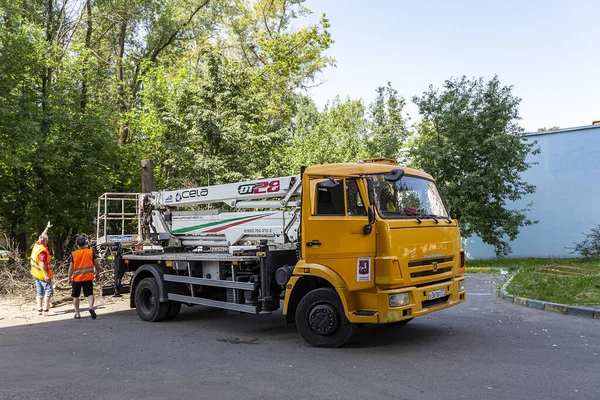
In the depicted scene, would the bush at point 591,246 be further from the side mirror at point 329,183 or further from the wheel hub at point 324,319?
the side mirror at point 329,183

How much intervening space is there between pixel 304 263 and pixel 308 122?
1711 inches

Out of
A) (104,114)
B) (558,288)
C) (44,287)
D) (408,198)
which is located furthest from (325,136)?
(408,198)

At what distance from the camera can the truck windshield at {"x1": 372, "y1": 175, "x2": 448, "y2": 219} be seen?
6908 millimetres

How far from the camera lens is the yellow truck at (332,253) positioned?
6621mm

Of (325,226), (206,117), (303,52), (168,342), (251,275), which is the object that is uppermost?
(303,52)

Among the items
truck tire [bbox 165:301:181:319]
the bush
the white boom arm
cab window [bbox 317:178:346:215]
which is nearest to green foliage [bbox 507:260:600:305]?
cab window [bbox 317:178:346:215]

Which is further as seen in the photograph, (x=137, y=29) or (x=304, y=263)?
(x=137, y=29)

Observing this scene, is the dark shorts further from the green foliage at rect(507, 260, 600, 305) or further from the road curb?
the green foliage at rect(507, 260, 600, 305)

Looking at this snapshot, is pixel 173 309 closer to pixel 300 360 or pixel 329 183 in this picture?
pixel 300 360

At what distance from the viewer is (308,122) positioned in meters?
49.7

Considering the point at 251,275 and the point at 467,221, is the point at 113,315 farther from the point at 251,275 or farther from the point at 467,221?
the point at 467,221

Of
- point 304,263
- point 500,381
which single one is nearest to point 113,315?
point 304,263

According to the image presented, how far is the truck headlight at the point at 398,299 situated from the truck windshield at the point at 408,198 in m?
1.06

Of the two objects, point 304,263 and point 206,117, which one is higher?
point 206,117
